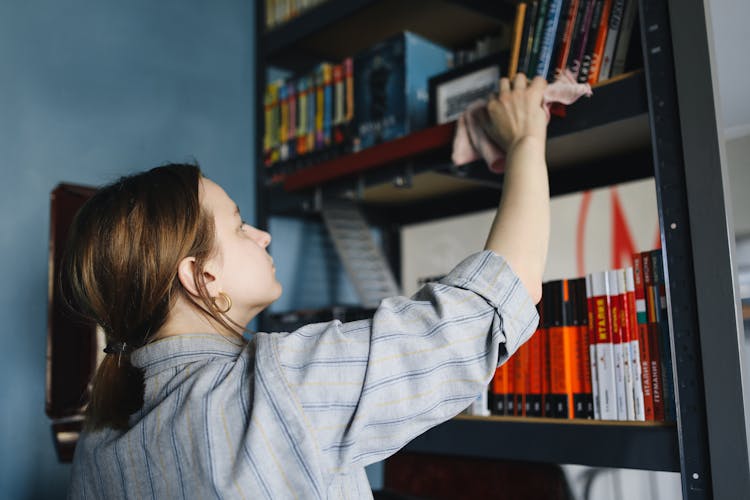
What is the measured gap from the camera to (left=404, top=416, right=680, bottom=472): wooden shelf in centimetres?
103

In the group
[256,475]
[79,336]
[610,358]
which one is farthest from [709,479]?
[79,336]

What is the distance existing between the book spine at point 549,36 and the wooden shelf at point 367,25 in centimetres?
35

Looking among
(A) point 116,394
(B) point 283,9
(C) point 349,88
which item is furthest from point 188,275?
(B) point 283,9

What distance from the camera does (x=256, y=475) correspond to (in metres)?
0.74

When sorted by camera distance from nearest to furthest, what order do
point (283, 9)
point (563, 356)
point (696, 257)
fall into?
point (696, 257)
point (563, 356)
point (283, 9)

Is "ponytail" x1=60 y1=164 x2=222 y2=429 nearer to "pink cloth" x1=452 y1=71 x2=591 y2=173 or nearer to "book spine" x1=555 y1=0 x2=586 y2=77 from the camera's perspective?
"pink cloth" x1=452 y1=71 x2=591 y2=173

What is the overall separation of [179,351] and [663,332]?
0.70 meters

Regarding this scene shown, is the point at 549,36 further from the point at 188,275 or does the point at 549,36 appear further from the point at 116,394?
the point at 116,394

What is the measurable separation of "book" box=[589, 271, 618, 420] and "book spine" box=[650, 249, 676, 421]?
8 cm

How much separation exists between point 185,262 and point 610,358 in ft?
2.19

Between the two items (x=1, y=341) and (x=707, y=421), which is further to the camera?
(x=1, y=341)

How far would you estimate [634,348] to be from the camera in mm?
1083

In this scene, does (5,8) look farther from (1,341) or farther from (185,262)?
(185,262)

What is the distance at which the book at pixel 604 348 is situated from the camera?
1104 mm
